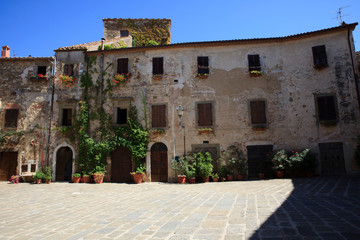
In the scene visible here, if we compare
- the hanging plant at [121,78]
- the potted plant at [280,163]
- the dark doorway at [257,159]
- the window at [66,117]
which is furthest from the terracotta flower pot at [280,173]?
the window at [66,117]

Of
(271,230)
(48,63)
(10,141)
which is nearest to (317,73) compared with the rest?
(271,230)

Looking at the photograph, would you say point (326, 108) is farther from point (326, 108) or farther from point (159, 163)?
point (159, 163)

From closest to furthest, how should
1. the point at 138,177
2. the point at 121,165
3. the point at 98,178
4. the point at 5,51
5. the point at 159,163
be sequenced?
the point at 138,177 → the point at 98,178 → the point at 159,163 → the point at 121,165 → the point at 5,51

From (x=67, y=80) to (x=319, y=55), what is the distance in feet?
57.2

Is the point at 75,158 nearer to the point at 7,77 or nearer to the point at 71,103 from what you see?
the point at 71,103

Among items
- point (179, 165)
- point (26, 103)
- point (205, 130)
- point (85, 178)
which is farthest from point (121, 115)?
point (26, 103)

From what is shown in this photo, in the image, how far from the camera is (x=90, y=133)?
15.6 meters

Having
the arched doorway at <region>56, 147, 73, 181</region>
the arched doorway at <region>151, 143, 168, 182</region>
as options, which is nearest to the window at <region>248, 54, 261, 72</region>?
the arched doorway at <region>151, 143, 168, 182</region>

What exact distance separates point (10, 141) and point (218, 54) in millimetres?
16006

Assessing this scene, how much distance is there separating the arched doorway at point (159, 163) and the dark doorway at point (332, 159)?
32.0 ft

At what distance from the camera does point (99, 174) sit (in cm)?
1445

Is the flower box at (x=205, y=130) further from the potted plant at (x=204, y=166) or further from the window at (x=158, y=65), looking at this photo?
the window at (x=158, y=65)

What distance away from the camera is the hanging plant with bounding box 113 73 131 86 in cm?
1580

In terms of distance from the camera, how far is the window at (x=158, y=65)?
1593 centimetres
